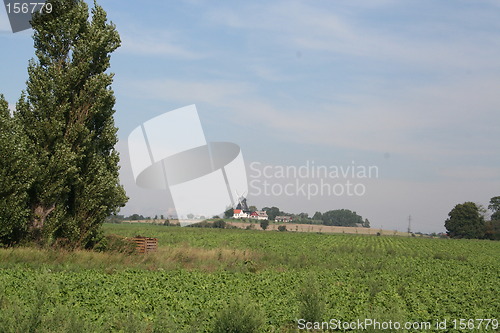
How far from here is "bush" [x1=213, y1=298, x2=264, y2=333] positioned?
9918 mm

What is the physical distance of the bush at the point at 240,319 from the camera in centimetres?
992

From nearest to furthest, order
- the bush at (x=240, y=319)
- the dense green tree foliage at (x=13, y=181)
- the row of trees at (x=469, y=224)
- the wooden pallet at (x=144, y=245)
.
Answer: the bush at (x=240, y=319)
the dense green tree foliage at (x=13, y=181)
the wooden pallet at (x=144, y=245)
the row of trees at (x=469, y=224)

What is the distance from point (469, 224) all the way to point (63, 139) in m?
126

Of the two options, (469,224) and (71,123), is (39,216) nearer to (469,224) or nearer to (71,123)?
(71,123)

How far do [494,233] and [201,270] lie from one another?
124 m

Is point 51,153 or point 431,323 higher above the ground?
point 51,153

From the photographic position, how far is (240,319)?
9.98 meters

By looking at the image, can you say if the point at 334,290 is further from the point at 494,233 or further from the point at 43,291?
the point at 494,233

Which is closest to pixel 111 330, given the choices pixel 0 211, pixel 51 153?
pixel 0 211

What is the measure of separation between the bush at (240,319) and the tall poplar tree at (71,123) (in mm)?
18362

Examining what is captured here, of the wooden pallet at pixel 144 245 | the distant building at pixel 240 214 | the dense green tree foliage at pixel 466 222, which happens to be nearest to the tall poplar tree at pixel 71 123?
the wooden pallet at pixel 144 245

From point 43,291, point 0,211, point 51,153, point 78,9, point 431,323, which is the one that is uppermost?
point 78,9

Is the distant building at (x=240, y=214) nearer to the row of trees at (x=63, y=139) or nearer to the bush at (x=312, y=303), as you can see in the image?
the row of trees at (x=63, y=139)

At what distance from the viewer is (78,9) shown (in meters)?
28.5
